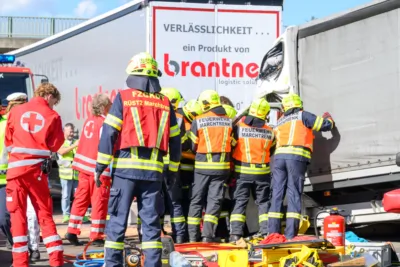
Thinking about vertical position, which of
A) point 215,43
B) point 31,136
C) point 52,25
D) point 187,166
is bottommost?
point 187,166

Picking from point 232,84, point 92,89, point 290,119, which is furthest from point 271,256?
point 92,89

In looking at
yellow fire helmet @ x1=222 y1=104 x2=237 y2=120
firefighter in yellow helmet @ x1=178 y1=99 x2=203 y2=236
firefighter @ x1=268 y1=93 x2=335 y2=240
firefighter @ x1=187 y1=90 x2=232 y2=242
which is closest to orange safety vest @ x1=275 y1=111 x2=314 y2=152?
firefighter @ x1=268 y1=93 x2=335 y2=240

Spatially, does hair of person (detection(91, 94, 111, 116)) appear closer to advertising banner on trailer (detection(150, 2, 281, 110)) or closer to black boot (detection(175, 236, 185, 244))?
black boot (detection(175, 236, 185, 244))

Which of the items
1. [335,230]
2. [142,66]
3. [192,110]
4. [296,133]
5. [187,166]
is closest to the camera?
[142,66]

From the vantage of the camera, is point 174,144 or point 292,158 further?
point 292,158

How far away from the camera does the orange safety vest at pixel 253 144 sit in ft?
36.3

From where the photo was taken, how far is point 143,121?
7922 millimetres

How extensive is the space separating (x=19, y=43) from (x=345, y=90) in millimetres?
26258

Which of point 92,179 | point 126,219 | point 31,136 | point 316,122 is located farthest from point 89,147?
point 126,219

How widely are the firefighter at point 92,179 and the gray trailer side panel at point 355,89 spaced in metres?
2.74

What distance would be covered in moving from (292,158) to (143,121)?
3311mm

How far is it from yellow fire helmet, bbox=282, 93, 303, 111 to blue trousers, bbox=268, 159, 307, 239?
27.0 inches

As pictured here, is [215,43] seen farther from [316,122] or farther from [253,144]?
[316,122]

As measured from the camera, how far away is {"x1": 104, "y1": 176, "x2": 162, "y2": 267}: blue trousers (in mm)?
7777
